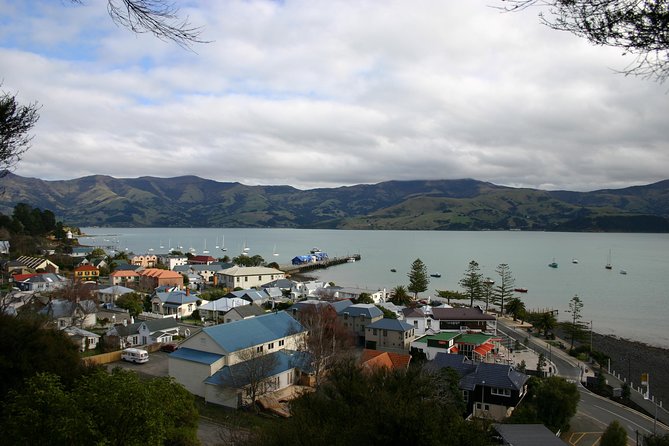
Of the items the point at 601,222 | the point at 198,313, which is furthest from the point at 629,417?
the point at 601,222

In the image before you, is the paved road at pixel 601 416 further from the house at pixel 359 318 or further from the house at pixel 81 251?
the house at pixel 81 251

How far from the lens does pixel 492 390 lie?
1623cm

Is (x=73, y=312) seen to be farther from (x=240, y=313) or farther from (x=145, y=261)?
(x=145, y=261)

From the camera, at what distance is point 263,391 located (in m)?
15.8

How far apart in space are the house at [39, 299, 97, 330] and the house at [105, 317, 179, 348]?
3.68 m

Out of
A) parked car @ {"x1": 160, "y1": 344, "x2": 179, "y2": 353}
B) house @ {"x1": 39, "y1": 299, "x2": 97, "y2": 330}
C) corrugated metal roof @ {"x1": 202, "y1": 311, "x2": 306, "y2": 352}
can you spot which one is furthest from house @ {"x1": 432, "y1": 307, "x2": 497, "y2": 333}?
house @ {"x1": 39, "y1": 299, "x2": 97, "y2": 330}

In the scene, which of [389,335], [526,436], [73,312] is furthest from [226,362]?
[73,312]

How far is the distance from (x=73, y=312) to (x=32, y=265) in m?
22.0

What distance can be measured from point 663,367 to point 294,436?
27417mm

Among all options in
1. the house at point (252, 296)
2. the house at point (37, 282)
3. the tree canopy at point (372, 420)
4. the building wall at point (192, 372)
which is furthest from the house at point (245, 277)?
the tree canopy at point (372, 420)

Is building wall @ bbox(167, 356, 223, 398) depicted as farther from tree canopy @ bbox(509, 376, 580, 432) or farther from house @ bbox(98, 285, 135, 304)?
house @ bbox(98, 285, 135, 304)

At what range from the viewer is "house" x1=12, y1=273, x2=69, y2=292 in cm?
3447

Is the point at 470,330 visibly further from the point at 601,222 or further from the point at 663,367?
the point at 601,222

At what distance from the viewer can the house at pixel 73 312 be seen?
81.9ft
